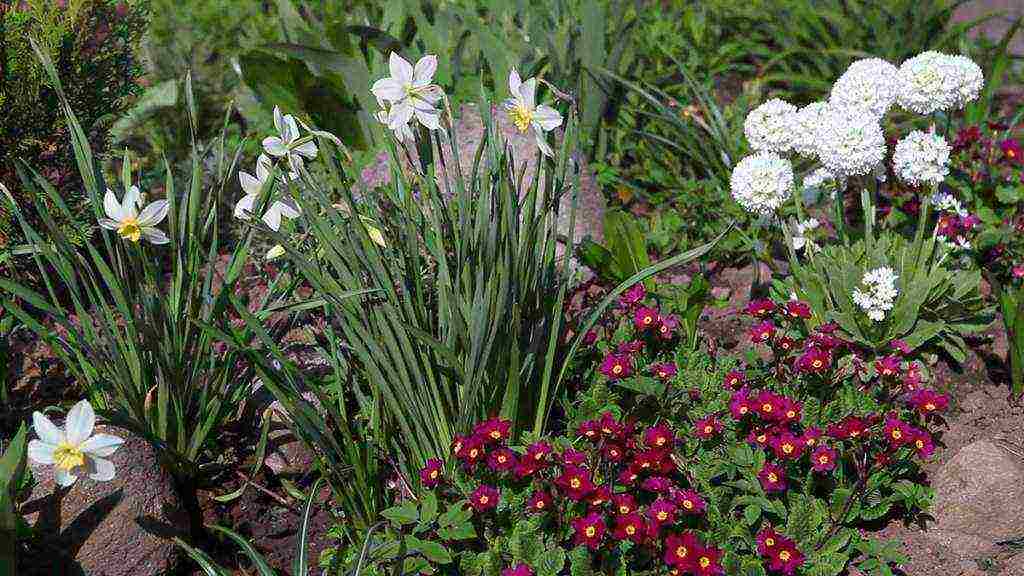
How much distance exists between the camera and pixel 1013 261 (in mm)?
3359

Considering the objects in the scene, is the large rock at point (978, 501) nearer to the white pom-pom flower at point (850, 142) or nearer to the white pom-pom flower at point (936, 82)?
the white pom-pom flower at point (850, 142)

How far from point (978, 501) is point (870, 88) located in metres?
1.16

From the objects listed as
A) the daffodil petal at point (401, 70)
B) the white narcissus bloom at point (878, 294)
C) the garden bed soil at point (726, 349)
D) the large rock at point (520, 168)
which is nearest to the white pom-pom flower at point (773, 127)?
the white narcissus bloom at point (878, 294)

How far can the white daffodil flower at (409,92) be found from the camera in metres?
2.17

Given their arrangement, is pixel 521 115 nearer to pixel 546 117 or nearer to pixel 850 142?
pixel 546 117

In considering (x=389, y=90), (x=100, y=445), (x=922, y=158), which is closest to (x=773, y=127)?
(x=922, y=158)

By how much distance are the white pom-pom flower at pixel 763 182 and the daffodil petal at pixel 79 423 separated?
69.0 inches

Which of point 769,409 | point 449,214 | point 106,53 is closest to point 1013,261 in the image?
point 769,409

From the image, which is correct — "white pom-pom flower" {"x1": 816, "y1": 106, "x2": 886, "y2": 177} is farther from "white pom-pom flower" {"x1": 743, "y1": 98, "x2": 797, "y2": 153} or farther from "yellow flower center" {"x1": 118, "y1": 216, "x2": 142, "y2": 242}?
"yellow flower center" {"x1": 118, "y1": 216, "x2": 142, "y2": 242}

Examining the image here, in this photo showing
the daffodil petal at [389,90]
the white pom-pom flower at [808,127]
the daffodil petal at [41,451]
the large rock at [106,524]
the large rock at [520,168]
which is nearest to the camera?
the daffodil petal at [41,451]

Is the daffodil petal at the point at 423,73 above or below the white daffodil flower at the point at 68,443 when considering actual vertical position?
above

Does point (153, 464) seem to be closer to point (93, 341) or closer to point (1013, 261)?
point (93, 341)

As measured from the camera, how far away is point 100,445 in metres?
2.01

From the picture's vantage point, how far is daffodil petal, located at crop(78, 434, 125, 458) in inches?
79.0
